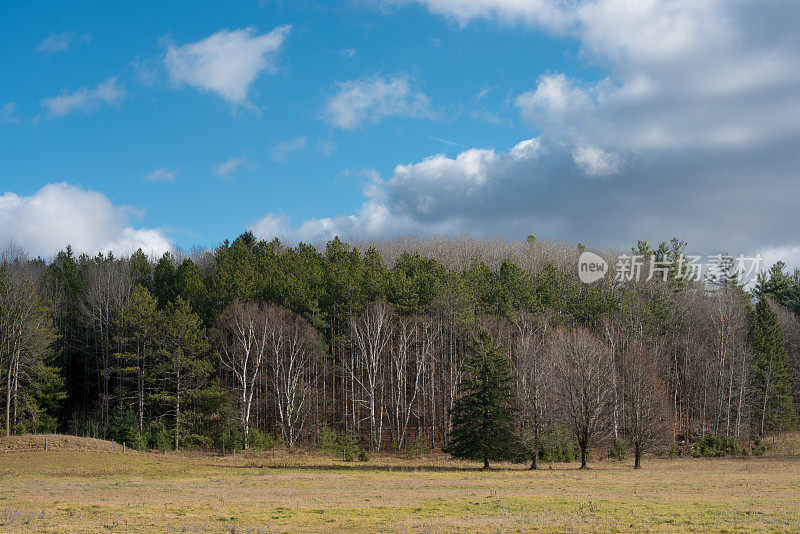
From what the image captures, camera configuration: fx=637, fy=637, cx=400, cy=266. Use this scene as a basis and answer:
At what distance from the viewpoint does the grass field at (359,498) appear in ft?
63.7

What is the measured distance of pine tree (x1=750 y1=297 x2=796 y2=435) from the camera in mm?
72938

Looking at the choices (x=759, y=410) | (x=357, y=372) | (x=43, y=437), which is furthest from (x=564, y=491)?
(x=759, y=410)

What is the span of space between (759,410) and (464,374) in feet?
118

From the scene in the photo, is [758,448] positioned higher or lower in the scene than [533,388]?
lower

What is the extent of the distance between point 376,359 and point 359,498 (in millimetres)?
37245

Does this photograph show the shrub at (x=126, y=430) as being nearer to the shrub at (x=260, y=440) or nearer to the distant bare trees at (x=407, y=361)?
the shrub at (x=260, y=440)

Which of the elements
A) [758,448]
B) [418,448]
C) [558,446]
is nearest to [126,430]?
[418,448]

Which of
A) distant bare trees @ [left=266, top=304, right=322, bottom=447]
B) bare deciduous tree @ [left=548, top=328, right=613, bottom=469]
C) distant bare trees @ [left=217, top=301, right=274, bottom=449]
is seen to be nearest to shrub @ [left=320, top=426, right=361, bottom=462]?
distant bare trees @ [left=266, top=304, right=322, bottom=447]

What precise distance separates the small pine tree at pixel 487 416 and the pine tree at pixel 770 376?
39876mm

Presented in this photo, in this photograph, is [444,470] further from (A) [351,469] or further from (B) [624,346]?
(B) [624,346]

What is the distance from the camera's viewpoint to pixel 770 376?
74125mm

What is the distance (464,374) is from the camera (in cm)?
6750

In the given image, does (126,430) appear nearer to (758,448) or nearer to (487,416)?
(487,416)

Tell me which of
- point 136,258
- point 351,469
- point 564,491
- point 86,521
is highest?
point 136,258
